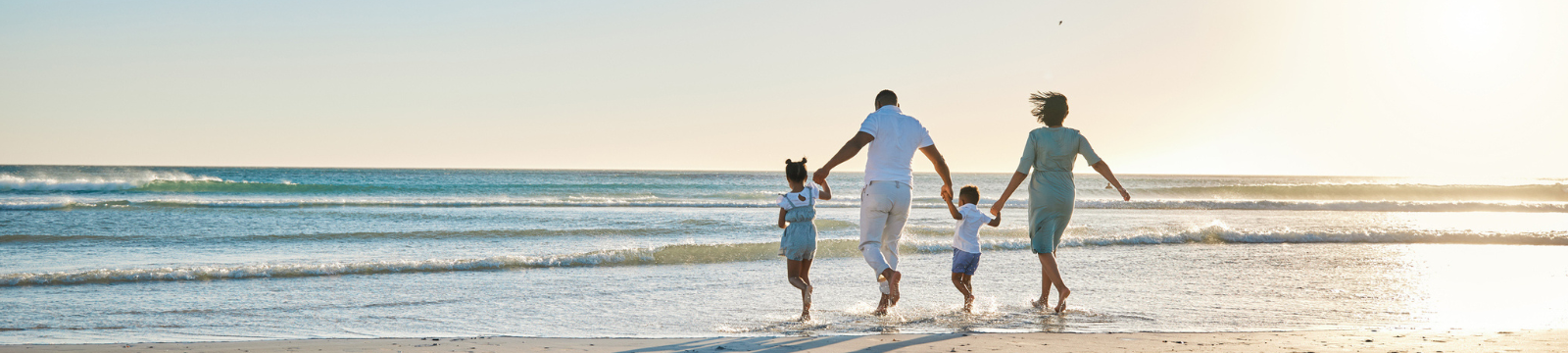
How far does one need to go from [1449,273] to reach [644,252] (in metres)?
7.56

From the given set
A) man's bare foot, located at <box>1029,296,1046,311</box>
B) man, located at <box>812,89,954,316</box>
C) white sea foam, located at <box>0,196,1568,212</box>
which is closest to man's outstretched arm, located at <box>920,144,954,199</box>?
man, located at <box>812,89,954,316</box>

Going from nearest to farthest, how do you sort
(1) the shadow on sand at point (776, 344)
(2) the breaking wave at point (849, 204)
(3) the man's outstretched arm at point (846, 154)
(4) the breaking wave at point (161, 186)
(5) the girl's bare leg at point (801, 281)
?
(1) the shadow on sand at point (776, 344) < (3) the man's outstretched arm at point (846, 154) < (5) the girl's bare leg at point (801, 281) < (2) the breaking wave at point (849, 204) < (4) the breaking wave at point (161, 186)

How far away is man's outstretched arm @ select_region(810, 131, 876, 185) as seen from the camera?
4.66 m

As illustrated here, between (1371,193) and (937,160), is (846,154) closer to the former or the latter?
(937,160)

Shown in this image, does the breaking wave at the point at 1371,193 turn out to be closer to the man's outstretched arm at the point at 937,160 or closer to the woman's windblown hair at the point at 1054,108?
the woman's windblown hair at the point at 1054,108

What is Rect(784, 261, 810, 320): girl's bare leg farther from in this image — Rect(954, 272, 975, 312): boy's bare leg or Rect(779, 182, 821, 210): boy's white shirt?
Rect(954, 272, 975, 312): boy's bare leg

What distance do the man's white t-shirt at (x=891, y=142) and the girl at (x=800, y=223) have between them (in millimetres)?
341

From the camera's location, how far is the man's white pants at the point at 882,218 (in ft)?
16.4

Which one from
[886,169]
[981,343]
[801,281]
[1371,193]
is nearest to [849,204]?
[801,281]

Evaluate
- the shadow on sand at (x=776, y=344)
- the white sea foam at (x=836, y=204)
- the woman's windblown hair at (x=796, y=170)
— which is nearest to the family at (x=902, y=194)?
the woman's windblown hair at (x=796, y=170)

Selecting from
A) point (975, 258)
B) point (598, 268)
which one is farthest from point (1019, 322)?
point (598, 268)

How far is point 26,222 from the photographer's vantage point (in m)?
14.0

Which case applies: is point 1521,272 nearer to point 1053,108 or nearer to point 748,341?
point 1053,108

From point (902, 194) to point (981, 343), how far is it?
101cm
